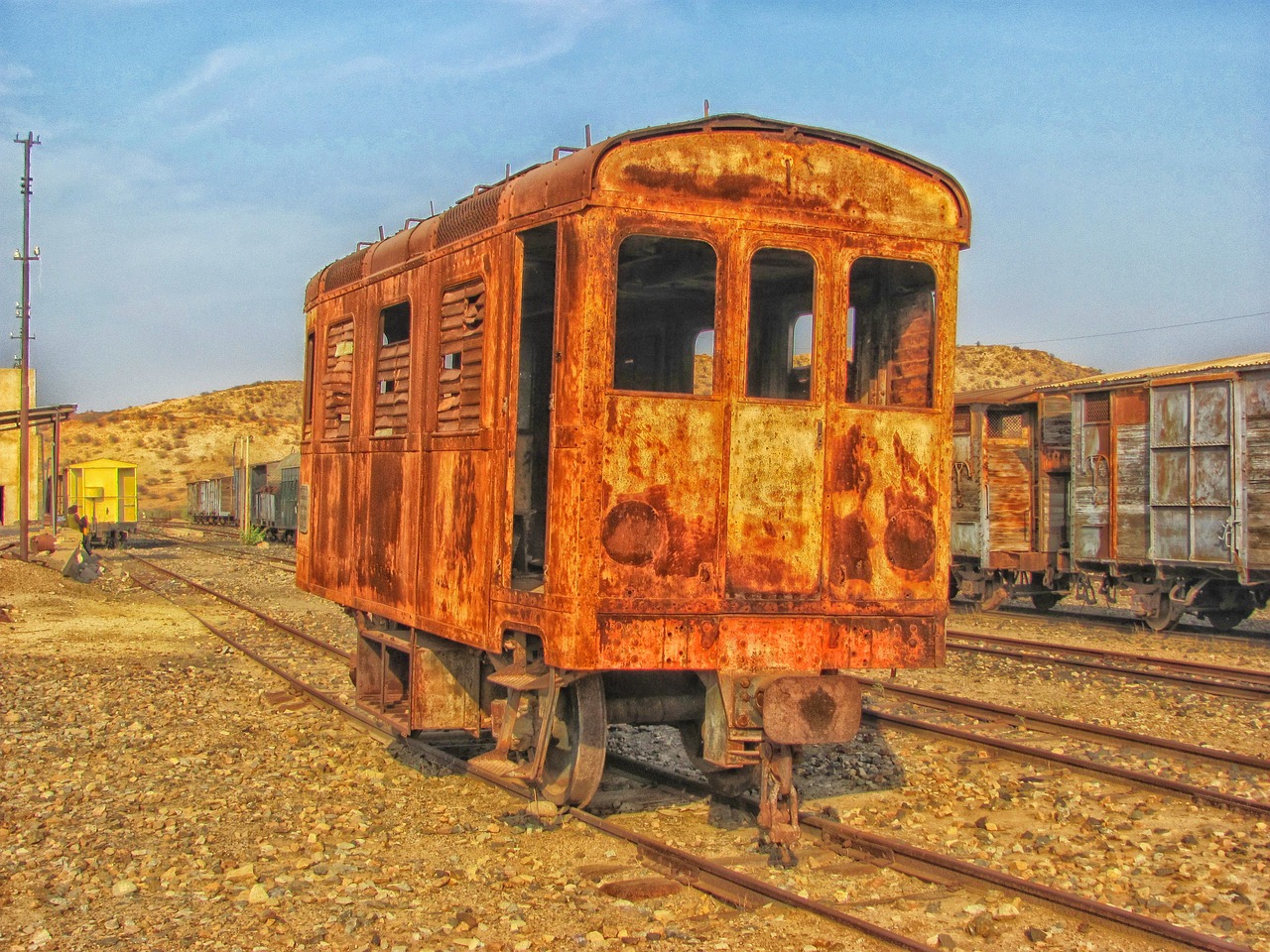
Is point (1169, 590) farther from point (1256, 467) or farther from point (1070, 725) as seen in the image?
point (1070, 725)

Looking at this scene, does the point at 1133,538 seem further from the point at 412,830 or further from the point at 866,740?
the point at 412,830

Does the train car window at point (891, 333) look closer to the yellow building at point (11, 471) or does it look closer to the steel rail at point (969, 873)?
the steel rail at point (969, 873)

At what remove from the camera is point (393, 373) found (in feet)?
25.8

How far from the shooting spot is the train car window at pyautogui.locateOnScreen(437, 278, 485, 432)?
260 inches

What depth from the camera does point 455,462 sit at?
6.77m

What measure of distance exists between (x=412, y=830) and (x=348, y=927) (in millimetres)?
1536

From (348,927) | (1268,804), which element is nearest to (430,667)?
(348,927)

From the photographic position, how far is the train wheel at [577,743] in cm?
627

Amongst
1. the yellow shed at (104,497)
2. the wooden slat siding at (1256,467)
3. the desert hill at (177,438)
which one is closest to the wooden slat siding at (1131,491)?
the wooden slat siding at (1256,467)

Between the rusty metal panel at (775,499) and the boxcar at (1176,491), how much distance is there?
11800mm

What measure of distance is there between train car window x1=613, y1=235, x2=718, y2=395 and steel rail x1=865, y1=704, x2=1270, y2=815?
374 cm

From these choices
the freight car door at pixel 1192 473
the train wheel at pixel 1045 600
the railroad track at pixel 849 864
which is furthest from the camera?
the train wheel at pixel 1045 600

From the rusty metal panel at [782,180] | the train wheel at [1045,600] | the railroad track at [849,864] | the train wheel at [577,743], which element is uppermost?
the rusty metal panel at [782,180]

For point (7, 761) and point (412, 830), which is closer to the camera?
point (412, 830)
